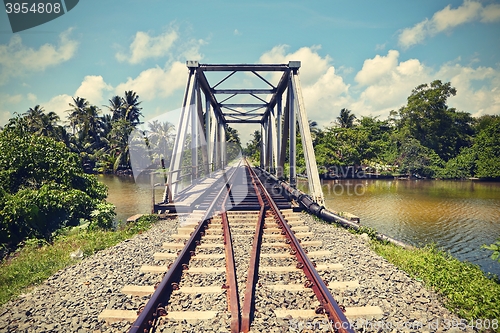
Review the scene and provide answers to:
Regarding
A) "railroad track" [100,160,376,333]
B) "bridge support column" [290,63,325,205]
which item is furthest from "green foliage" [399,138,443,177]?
"railroad track" [100,160,376,333]

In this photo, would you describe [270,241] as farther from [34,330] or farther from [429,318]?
[34,330]

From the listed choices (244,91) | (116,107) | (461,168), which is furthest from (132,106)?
(461,168)

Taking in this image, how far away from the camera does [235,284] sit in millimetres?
3273

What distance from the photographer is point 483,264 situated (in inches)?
280

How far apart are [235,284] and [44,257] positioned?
4.26m

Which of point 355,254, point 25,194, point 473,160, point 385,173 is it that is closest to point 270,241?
point 355,254

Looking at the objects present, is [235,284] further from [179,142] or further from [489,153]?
[489,153]

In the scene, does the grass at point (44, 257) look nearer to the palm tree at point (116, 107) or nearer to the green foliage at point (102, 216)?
the green foliage at point (102, 216)

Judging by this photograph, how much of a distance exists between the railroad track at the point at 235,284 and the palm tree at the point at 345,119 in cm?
4891

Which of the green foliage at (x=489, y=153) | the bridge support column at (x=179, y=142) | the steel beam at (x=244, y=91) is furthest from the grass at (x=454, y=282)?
the green foliage at (x=489, y=153)

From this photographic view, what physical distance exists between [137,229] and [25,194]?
144 inches

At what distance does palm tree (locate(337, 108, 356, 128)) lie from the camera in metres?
51.0

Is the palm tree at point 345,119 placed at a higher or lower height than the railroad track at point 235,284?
higher

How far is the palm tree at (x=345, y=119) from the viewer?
51031mm
